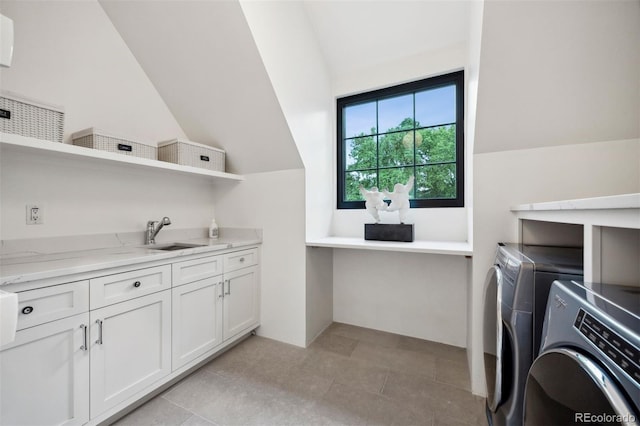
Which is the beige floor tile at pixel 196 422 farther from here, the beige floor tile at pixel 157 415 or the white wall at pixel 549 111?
the white wall at pixel 549 111

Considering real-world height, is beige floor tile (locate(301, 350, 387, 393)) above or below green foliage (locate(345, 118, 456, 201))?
below

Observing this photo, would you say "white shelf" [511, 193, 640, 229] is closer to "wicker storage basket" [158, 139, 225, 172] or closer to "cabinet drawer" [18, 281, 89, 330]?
"cabinet drawer" [18, 281, 89, 330]

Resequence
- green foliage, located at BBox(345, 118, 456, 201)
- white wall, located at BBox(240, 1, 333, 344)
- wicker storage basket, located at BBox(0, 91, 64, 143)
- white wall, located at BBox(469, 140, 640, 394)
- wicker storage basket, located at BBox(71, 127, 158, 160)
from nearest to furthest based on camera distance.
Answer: wicker storage basket, located at BBox(0, 91, 64, 143) < white wall, located at BBox(469, 140, 640, 394) < wicker storage basket, located at BBox(71, 127, 158, 160) < white wall, located at BBox(240, 1, 333, 344) < green foliage, located at BBox(345, 118, 456, 201)

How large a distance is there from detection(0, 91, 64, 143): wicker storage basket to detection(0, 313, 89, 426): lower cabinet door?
92 cm

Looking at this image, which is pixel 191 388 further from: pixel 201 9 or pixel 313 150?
pixel 201 9

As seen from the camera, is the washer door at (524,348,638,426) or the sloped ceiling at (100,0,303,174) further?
the sloped ceiling at (100,0,303,174)

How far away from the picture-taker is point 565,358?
1.69ft

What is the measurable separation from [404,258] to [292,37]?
2000 millimetres

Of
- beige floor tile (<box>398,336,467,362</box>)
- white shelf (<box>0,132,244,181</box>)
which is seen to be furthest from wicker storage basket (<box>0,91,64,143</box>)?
beige floor tile (<box>398,336,467,362</box>)

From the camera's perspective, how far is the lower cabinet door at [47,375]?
982 millimetres

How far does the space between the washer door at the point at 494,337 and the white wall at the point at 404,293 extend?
835mm

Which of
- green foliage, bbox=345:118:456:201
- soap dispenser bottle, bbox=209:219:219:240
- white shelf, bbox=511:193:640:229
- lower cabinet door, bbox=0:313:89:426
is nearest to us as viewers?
white shelf, bbox=511:193:640:229

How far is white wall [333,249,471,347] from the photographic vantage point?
2090mm

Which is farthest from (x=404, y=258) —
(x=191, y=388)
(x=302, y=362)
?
(x=191, y=388)
